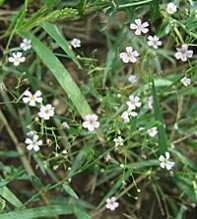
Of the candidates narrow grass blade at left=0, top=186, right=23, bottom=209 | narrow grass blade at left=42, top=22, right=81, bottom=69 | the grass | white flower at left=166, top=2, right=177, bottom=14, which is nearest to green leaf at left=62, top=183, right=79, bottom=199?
the grass

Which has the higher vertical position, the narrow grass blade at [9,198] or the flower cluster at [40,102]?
the flower cluster at [40,102]

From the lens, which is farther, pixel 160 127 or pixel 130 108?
pixel 160 127

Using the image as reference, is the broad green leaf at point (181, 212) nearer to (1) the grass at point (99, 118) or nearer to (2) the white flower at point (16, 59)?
(1) the grass at point (99, 118)

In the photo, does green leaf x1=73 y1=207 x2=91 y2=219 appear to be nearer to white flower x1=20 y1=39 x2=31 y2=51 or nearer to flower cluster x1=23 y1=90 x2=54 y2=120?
flower cluster x1=23 y1=90 x2=54 y2=120

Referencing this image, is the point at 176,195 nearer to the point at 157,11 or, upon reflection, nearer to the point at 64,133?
the point at 64,133

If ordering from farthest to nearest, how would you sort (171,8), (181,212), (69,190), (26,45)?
1. (181,212)
2. (26,45)
3. (69,190)
4. (171,8)

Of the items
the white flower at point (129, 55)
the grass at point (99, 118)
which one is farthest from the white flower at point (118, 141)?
the white flower at point (129, 55)

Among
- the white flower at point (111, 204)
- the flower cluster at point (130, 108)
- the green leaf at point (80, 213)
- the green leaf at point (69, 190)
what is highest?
the flower cluster at point (130, 108)

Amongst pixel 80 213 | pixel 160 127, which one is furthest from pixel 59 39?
pixel 80 213

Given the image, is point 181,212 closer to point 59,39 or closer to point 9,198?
point 9,198
